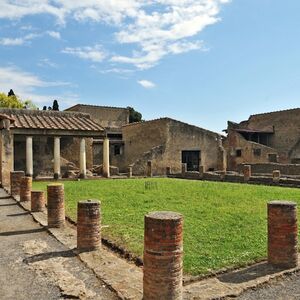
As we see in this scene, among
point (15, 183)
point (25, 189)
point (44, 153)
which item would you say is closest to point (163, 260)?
point (25, 189)

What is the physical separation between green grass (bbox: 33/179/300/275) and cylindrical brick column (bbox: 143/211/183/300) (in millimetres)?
937

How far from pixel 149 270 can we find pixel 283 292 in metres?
1.74

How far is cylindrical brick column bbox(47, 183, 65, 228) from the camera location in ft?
25.9

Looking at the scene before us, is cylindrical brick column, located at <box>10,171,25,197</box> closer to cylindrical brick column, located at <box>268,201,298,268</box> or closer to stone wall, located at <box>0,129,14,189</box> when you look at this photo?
stone wall, located at <box>0,129,14,189</box>

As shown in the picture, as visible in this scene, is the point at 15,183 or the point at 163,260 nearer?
the point at 163,260

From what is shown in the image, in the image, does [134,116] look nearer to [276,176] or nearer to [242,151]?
[242,151]

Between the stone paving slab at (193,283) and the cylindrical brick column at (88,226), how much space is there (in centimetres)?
20

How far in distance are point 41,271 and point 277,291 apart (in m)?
3.15

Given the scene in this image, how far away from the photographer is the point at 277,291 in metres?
4.56

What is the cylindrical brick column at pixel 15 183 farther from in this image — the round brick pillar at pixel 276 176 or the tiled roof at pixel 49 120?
the round brick pillar at pixel 276 176

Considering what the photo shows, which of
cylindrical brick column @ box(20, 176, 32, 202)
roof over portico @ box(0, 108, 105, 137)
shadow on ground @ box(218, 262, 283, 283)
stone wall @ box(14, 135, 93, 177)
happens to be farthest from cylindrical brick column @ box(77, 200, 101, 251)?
stone wall @ box(14, 135, 93, 177)

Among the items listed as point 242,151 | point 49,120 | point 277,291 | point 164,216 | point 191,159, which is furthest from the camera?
point 242,151

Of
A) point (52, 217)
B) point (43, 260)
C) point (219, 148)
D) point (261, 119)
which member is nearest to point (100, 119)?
point (219, 148)

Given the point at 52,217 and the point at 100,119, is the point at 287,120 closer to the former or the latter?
the point at 100,119
